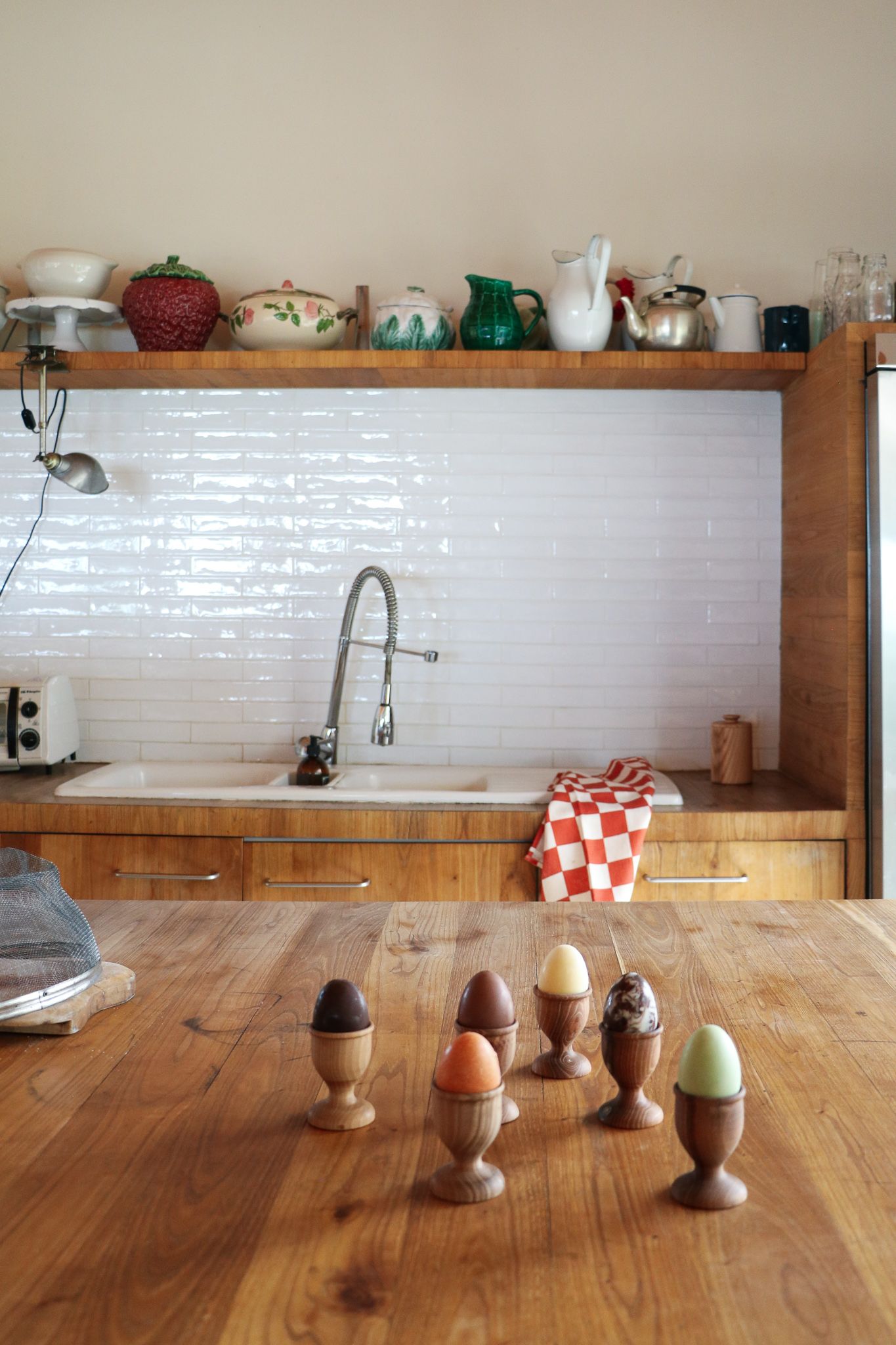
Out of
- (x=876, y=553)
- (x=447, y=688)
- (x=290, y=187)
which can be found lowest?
(x=447, y=688)

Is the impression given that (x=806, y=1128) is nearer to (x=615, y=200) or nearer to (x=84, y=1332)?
(x=84, y=1332)

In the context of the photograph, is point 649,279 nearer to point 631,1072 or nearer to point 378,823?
point 378,823

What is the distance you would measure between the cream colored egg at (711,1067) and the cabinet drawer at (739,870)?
181 centimetres

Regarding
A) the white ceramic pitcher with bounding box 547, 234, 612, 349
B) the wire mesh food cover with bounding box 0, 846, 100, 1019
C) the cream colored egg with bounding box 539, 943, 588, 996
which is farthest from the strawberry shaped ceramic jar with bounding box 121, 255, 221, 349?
the cream colored egg with bounding box 539, 943, 588, 996

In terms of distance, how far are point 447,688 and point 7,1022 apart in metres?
2.17

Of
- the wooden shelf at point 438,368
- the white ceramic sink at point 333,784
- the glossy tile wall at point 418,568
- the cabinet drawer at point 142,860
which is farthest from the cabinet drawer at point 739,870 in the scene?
the wooden shelf at point 438,368

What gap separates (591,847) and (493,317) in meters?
1.35

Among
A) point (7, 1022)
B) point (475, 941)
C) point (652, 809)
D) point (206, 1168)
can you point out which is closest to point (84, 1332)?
point (206, 1168)

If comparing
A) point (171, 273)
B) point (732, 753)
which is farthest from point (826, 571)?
point (171, 273)

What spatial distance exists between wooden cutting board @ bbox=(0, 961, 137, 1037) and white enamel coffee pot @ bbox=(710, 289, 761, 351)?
233 centimetres

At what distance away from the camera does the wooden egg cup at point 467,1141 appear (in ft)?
2.73

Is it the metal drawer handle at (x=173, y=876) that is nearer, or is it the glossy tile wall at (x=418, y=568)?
the metal drawer handle at (x=173, y=876)

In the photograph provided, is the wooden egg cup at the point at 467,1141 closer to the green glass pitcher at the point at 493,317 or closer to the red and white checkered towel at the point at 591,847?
the red and white checkered towel at the point at 591,847

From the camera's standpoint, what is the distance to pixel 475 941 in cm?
146
